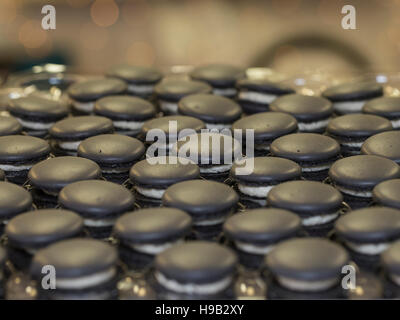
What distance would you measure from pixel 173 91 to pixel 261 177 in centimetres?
36

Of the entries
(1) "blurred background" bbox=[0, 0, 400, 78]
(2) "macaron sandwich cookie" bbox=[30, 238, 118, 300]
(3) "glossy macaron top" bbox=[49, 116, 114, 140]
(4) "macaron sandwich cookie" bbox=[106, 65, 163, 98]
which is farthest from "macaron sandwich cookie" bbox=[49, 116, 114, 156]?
(1) "blurred background" bbox=[0, 0, 400, 78]

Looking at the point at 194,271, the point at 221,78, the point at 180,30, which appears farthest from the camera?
the point at 180,30

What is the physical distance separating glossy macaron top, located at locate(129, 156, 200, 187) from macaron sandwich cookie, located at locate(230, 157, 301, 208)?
6 cm

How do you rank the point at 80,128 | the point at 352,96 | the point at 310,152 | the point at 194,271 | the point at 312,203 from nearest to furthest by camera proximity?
1. the point at 194,271
2. the point at 312,203
3. the point at 310,152
4. the point at 80,128
5. the point at 352,96

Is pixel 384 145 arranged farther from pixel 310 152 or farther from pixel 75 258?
pixel 75 258

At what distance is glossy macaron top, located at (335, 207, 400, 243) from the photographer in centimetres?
67

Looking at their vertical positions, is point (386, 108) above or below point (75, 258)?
above

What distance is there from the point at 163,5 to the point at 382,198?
5.79 feet

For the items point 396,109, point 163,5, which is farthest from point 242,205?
point 163,5

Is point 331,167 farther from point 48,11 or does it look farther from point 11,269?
point 48,11

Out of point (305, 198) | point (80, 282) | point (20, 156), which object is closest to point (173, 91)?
point (20, 156)

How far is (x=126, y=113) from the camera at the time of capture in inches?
40.8

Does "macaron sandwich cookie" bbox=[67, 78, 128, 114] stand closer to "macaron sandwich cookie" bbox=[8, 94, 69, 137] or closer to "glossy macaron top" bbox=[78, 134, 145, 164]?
"macaron sandwich cookie" bbox=[8, 94, 69, 137]

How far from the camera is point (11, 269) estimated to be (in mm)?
688
